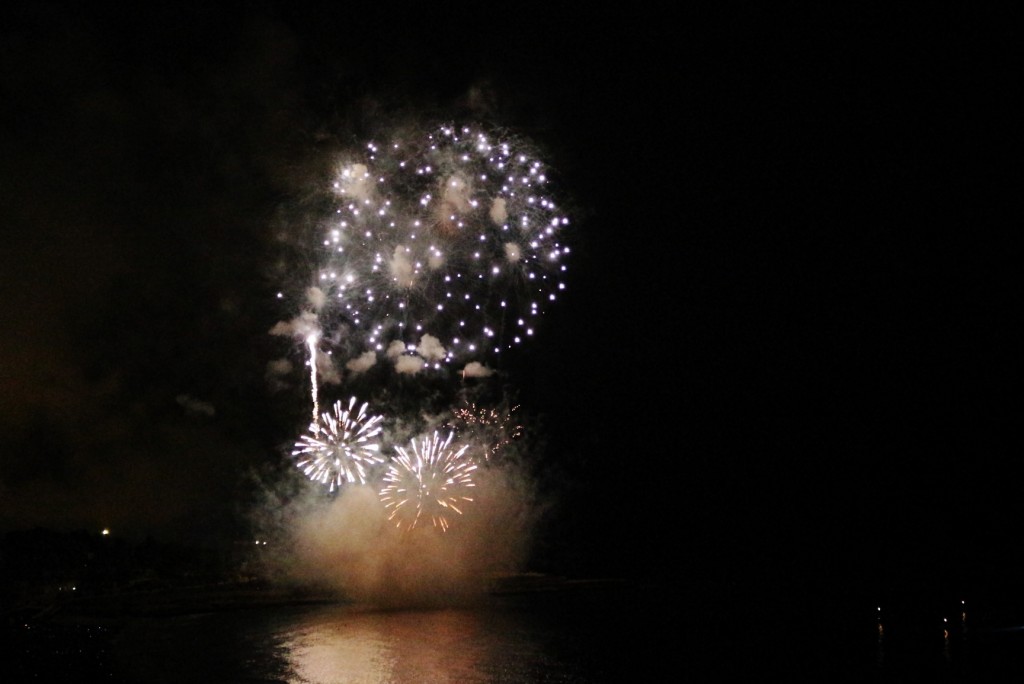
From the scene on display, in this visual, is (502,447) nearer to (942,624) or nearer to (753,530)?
(942,624)

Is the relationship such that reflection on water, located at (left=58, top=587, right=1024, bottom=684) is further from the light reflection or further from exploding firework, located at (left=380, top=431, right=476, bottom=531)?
exploding firework, located at (left=380, top=431, right=476, bottom=531)

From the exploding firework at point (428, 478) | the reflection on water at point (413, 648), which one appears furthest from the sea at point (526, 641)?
the exploding firework at point (428, 478)

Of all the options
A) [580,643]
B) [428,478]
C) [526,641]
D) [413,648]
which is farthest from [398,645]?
[428,478]

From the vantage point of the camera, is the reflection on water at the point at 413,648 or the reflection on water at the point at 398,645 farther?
the reflection on water at the point at 398,645

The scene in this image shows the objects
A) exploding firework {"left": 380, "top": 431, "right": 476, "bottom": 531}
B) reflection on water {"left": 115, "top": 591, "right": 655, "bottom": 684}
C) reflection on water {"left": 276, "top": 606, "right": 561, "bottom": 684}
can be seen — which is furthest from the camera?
exploding firework {"left": 380, "top": 431, "right": 476, "bottom": 531}

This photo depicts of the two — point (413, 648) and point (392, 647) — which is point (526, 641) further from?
point (392, 647)

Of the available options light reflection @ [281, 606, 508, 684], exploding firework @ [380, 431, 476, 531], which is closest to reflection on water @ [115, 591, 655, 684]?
light reflection @ [281, 606, 508, 684]

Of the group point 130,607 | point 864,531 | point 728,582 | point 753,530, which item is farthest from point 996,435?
point 130,607

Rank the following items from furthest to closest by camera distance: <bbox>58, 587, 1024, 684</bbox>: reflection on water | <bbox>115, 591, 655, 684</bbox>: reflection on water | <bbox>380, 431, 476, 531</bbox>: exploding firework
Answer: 1. <bbox>380, 431, 476, 531</bbox>: exploding firework
2. <bbox>58, 587, 1024, 684</bbox>: reflection on water
3. <bbox>115, 591, 655, 684</bbox>: reflection on water

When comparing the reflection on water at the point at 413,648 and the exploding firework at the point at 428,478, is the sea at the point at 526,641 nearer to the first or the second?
the reflection on water at the point at 413,648

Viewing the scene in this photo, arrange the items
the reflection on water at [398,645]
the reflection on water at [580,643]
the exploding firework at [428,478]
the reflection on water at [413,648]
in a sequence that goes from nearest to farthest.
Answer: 1. the reflection on water at [413,648]
2. the reflection on water at [398,645]
3. the reflection on water at [580,643]
4. the exploding firework at [428,478]
